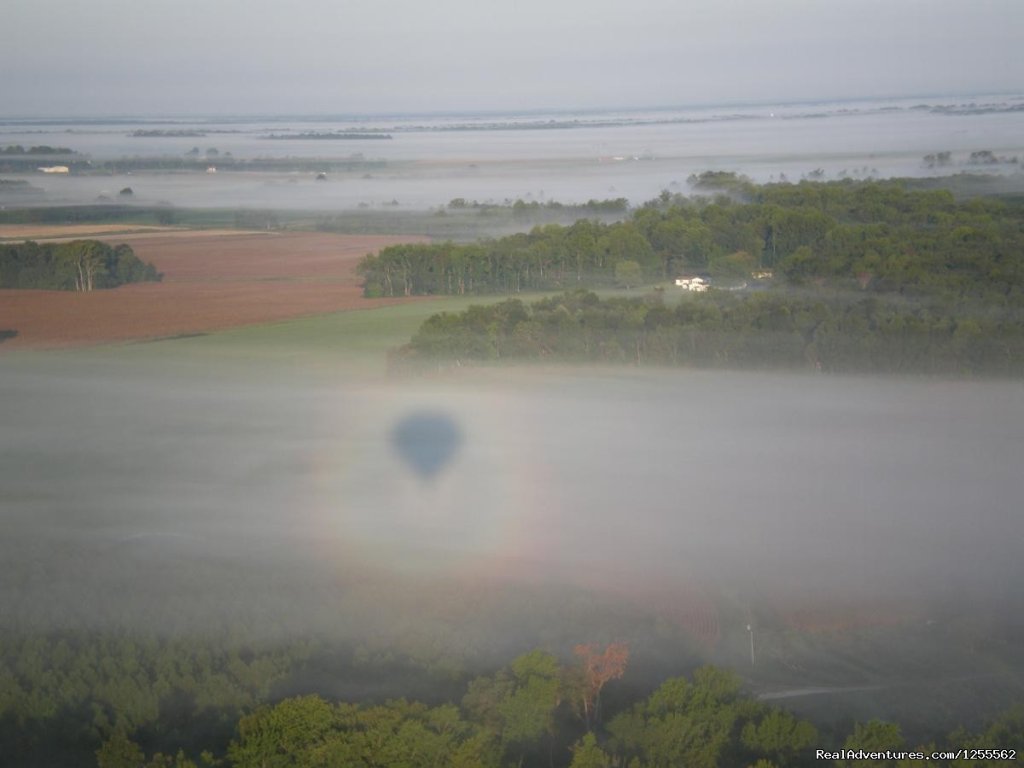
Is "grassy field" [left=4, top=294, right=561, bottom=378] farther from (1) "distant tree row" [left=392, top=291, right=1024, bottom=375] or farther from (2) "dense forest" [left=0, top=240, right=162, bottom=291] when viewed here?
(2) "dense forest" [left=0, top=240, right=162, bottom=291]

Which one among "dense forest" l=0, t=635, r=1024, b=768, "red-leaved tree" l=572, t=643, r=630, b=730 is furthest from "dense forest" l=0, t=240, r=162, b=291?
"red-leaved tree" l=572, t=643, r=630, b=730

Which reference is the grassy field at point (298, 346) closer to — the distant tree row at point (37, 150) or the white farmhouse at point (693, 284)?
the white farmhouse at point (693, 284)

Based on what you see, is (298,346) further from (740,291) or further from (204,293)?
(740,291)

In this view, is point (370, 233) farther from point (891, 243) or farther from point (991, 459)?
point (991, 459)

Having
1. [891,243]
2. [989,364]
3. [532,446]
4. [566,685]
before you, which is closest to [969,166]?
[891,243]

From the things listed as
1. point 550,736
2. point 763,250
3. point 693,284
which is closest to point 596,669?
point 550,736

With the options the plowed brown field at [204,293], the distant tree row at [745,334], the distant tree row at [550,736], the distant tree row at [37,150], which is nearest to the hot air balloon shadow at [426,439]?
the distant tree row at [745,334]
